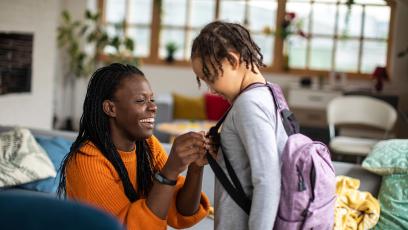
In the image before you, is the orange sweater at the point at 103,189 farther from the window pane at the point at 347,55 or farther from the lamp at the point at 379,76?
A: the window pane at the point at 347,55

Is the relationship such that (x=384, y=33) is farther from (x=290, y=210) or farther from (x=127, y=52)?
(x=290, y=210)

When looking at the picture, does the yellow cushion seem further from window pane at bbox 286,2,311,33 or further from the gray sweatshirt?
the gray sweatshirt

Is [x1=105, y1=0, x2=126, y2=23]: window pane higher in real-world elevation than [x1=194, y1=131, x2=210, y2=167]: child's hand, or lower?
higher

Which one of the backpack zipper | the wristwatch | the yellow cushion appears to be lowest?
the yellow cushion

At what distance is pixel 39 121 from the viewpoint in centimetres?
607

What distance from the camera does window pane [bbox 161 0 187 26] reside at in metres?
9.01

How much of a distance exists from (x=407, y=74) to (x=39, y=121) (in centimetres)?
435

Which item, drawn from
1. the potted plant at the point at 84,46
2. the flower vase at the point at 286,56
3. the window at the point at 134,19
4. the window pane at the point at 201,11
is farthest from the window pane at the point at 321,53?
the potted plant at the point at 84,46

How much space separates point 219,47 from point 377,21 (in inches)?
285

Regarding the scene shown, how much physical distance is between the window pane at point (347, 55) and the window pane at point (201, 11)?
64.3 inches

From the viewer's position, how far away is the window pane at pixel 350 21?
855cm

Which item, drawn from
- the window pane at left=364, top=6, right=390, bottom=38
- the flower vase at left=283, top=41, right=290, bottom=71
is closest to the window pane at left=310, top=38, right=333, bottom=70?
the flower vase at left=283, top=41, right=290, bottom=71

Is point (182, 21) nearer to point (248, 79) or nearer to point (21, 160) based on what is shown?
point (21, 160)

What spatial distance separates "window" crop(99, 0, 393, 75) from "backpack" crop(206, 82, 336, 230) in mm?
6905
